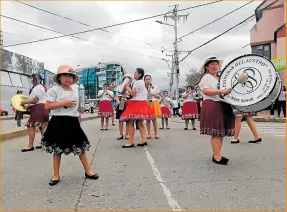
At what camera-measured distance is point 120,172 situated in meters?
5.64

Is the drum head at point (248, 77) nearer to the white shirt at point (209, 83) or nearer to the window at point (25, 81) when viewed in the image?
the white shirt at point (209, 83)

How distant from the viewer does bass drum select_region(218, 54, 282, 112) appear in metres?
5.88

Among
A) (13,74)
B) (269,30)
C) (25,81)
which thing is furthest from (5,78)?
(269,30)

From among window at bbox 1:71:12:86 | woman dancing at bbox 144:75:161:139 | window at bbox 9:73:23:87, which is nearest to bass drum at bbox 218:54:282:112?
woman dancing at bbox 144:75:161:139

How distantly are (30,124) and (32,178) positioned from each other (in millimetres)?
3040

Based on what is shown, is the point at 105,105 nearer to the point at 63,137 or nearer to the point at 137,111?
the point at 137,111

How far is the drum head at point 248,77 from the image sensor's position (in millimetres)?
5883

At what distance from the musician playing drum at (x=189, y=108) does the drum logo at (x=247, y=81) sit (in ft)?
22.6

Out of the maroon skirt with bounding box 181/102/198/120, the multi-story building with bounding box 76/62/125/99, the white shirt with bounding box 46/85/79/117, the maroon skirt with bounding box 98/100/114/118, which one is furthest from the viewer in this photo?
the multi-story building with bounding box 76/62/125/99

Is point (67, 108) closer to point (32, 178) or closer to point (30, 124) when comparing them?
point (32, 178)

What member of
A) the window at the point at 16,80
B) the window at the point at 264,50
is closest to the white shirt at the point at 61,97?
the window at the point at 264,50

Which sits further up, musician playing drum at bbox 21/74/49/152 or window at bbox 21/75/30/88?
window at bbox 21/75/30/88

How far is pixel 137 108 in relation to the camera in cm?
823

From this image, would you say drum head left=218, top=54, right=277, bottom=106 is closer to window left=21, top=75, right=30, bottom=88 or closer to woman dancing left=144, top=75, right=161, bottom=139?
woman dancing left=144, top=75, right=161, bottom=139
